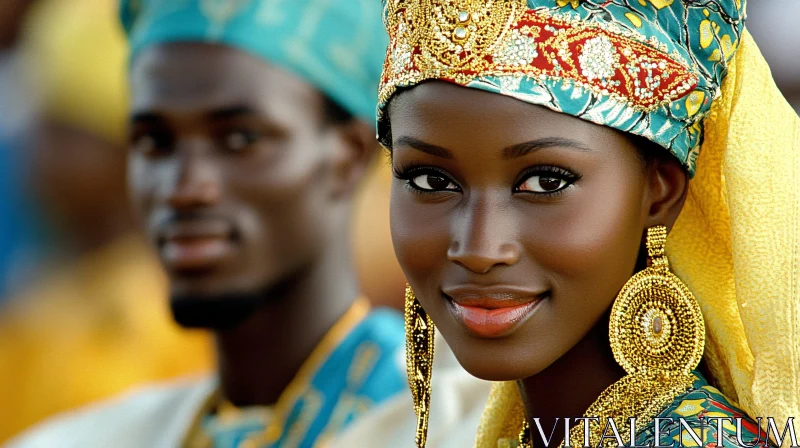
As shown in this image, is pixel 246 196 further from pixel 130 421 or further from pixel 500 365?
pixel 500 365

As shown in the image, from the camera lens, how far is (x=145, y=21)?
3910 millimetres

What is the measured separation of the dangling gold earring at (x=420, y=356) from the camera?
93.4 inches

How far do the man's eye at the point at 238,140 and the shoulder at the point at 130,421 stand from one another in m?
0.88

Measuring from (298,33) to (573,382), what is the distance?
1980 mm

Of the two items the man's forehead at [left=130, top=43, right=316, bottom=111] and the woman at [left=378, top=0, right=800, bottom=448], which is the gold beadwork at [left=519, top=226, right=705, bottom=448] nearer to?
the woman at [left=378, top=0, right=800, bottom=448]

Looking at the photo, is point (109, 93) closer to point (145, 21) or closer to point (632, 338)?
point (145, 21)

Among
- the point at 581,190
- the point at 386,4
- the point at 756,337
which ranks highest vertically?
the point at 386,4

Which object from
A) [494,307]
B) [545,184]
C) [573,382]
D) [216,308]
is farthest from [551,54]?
[216,308]

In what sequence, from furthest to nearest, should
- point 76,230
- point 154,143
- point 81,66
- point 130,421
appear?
point 76,230 < point 81,66 < point 130,421 < point 154,143

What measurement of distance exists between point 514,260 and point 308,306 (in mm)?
1885

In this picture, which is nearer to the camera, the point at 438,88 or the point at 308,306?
the point at 438,88

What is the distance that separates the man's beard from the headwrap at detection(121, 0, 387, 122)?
2.35 feet

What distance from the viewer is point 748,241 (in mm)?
2070

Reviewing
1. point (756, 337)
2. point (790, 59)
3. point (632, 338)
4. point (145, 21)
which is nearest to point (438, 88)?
point (632, 338)
